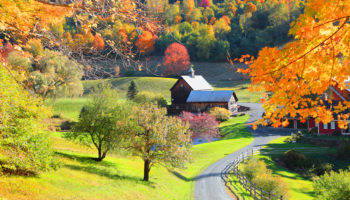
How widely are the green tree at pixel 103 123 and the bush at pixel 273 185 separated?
523 inches

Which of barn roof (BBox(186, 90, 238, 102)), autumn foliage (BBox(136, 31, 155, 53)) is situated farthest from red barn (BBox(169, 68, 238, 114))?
autumn foliage (BBox(136, 31, 155, 53))

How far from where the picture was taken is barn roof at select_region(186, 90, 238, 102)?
66.5m

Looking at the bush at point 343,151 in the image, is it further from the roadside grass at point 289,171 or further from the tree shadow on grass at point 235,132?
the tree shadow on grass at point 235,132

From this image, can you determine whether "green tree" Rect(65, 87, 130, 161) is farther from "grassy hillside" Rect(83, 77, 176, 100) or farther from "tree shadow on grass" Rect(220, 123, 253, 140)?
"grassy hillside" Rect(83, 77, 176, 100)

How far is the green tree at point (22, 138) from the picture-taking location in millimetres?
14305

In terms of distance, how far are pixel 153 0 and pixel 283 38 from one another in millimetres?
114898

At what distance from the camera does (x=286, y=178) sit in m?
29.9

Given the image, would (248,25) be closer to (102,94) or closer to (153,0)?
(102,94)

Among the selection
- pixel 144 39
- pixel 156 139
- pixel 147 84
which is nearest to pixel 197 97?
pixel 147 84

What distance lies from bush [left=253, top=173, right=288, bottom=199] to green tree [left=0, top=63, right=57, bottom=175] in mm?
17572

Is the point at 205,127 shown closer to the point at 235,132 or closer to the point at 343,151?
the point at 235,132

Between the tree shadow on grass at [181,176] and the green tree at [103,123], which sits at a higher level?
the green tree at [103,123]

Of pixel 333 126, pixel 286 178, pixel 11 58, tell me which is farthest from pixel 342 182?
pixel 11 58

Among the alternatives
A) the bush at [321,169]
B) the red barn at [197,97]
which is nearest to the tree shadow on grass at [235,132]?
the red barn at [197,97]
